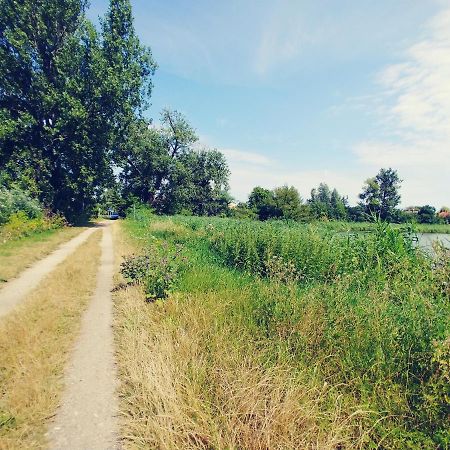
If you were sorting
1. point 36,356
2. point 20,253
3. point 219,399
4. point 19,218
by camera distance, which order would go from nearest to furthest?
point 219,399 → point 36,356 → point 20,253 → point 19,218

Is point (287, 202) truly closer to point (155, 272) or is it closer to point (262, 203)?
point (262, 203)

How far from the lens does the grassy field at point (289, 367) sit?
2.74 m

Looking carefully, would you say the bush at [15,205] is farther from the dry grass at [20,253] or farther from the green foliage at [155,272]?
the green foliage at [155,272]

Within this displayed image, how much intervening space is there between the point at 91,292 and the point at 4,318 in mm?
2136

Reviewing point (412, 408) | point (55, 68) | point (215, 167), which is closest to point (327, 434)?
point (412, 408)

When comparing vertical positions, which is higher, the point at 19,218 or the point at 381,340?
the point at 19,218

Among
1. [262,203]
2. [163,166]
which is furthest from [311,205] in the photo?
[163,166]

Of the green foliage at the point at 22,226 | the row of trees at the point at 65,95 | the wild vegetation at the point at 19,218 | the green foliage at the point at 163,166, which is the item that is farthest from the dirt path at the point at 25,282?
the green foliage at the point at 163,166

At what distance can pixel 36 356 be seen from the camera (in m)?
4.19

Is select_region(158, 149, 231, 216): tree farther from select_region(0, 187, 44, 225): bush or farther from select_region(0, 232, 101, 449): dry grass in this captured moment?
select_region(0, 232, 101, 449): dry grass

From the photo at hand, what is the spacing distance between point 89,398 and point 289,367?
7.77 ft

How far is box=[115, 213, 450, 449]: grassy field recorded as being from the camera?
2.74 meters

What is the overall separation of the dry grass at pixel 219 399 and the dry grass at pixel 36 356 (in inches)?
33.1

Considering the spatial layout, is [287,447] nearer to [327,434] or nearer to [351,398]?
[327,434]
